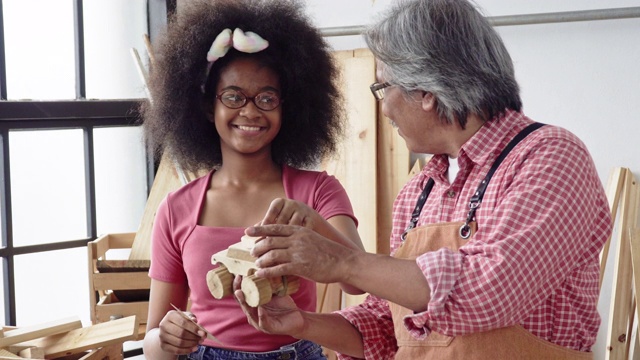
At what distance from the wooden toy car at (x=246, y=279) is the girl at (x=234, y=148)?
13 cm

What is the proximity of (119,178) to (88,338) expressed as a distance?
3.84 feet

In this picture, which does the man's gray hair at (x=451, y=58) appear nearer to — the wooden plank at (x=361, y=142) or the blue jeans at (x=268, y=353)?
the blue jeans at (x=268, y=353)

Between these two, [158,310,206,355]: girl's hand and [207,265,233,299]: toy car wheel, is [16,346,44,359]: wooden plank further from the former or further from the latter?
[207,265,233,299]: toy car wheel

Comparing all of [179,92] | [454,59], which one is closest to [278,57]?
[179,92]

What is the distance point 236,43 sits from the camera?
1.87m

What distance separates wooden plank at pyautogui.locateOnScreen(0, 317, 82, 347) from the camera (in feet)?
6.77

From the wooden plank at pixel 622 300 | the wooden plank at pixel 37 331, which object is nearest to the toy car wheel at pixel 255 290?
the wooden plank at pixel 37 331

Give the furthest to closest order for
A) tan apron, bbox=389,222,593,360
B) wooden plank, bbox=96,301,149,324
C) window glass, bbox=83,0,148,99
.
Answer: window glass, bbox=83,0,148,99, wooden plank, bbox=96,301,149,324, tan apron, bbox=389,222,593,360

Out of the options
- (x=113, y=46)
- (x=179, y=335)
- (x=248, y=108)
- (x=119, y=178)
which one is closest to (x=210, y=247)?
(x=179, y=335)

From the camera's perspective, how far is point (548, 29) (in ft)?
9.57

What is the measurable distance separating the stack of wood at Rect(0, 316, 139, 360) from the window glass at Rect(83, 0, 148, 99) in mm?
1136

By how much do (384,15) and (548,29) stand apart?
1.59m

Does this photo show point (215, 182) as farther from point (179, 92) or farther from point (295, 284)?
point (295, 284)

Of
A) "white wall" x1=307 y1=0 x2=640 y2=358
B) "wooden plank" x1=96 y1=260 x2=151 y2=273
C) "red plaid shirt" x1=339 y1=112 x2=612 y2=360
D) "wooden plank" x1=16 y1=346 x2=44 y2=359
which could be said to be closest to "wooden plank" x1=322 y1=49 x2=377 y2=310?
"white wall" x1=307 y1=0 x2=640 y2=358
